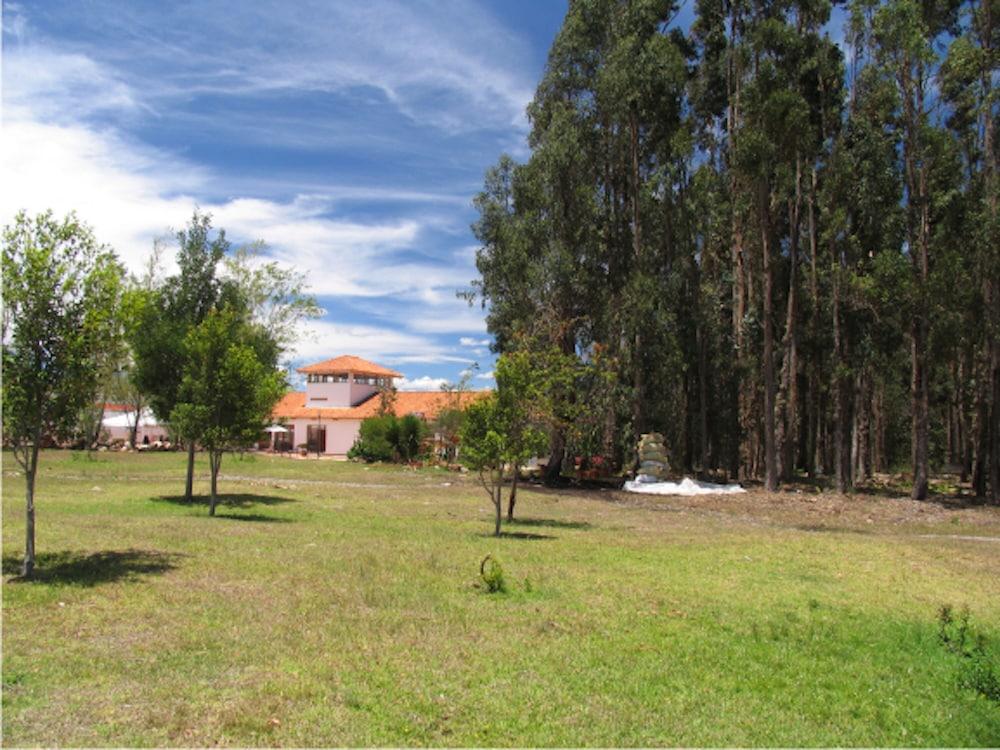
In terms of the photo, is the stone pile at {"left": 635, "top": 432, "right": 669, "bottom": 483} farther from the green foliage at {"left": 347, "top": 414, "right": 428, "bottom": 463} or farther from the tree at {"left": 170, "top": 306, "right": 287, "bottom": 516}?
the green foliage at {"left": 347, "top": 414, "right": 428, "bottom": 463}

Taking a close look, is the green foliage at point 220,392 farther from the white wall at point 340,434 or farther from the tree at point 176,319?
the white wall at point 340,434

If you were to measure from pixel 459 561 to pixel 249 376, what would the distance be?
760 cm

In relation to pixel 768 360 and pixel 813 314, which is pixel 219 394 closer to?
pixel 768 360

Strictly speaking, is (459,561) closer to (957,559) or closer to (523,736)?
(523,736)

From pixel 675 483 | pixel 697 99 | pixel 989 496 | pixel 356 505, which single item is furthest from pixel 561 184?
pixel 989 496

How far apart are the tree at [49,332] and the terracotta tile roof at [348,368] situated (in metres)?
54.3

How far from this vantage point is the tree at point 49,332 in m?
8.88

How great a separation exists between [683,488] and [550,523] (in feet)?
37.6

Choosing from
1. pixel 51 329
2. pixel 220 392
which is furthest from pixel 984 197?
pixel 51 329

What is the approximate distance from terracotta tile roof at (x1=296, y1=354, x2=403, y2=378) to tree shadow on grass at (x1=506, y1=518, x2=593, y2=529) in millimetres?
46149

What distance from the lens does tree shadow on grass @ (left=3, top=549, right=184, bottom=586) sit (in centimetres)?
904

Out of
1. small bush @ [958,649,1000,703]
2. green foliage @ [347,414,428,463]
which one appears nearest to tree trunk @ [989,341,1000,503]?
small bush @ [958,649,1000,703]

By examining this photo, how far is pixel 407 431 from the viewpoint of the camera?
46250 mm

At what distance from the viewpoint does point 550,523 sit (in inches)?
740
